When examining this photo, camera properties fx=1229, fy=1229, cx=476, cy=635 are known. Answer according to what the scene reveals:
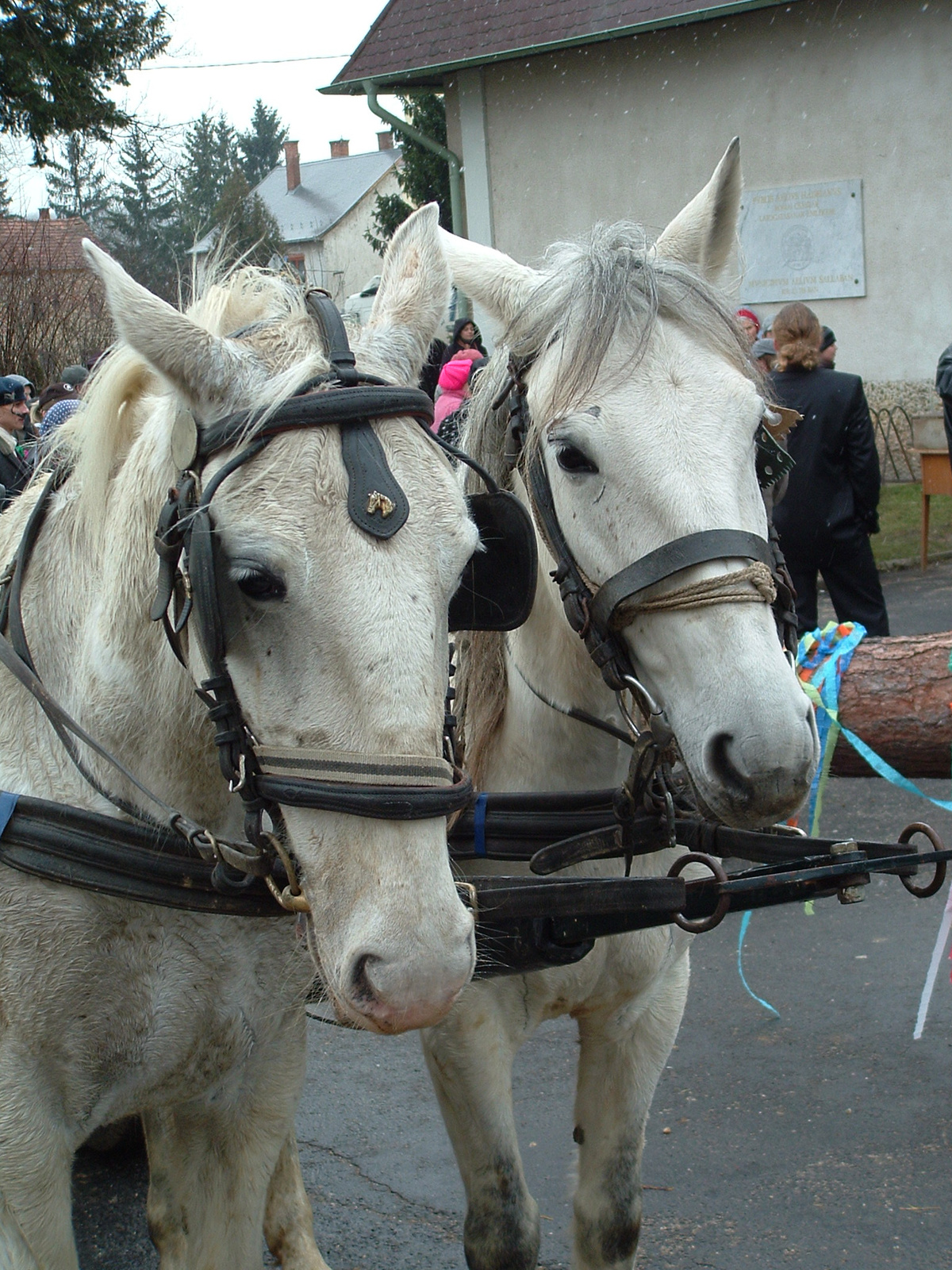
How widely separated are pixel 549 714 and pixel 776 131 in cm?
1241

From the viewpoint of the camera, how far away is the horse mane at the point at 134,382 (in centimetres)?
184

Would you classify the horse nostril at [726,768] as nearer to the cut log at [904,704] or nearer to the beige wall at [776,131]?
the cut log at [904,704]

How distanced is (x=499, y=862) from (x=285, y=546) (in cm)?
107

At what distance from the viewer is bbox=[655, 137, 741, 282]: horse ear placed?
2402 mm

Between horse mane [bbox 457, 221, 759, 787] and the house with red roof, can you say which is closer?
horse mane [bbox 457, 221, 759, 787]

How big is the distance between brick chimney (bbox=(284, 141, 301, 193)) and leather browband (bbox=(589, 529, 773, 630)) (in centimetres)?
5007

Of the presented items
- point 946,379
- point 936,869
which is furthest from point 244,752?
point 946,379

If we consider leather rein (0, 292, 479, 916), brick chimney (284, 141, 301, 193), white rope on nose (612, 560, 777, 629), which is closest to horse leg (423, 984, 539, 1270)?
leather rein (0, 292, 479, 916)

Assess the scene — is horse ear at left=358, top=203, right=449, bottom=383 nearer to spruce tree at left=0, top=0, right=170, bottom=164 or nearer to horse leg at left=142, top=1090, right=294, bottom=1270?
horse leg at left=142, top=1090, right=294, bottom=1270

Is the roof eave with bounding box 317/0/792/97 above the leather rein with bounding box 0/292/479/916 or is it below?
above

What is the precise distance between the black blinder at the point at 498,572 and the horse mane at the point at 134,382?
1.37ft

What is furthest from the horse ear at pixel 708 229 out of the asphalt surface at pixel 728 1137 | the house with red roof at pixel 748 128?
the house with red roof at pixel 748 128

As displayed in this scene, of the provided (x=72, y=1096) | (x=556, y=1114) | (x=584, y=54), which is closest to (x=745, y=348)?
(x=72, y=1096)

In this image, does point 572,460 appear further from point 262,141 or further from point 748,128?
point 262,141
